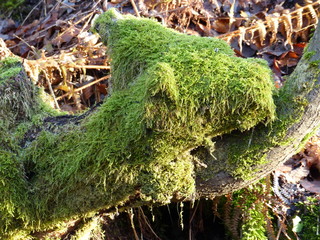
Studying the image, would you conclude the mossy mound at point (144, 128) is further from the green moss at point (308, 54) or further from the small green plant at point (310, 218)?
the small green plant at point (310, 218)

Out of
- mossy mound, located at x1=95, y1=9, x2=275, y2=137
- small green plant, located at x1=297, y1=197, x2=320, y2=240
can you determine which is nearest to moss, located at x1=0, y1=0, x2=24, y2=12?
mossy mound, located at x1=95, y1=9, x2=275, y2=137

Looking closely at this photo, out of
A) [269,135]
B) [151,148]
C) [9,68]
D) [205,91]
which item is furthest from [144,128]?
[9,68]

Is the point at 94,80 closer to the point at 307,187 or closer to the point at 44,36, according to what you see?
the point at 44,36

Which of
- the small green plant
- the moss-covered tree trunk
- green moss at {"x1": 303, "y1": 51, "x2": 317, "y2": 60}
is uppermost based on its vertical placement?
green moss at {"x1": 303, "y1": 51, "x2": 317, "y2": 60}

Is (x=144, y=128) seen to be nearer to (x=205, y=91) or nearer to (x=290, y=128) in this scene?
(x=205, y=91)

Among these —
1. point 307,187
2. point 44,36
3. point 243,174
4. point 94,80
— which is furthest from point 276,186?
point 44,36

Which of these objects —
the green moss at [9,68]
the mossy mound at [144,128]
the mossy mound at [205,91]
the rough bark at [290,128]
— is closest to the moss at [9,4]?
the green moss at [9,68]

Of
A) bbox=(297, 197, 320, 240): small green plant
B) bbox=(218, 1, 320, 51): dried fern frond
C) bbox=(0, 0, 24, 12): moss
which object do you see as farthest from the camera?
bbox=(0, 0, 24, 12): moss

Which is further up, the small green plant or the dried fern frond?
the dried fern frond

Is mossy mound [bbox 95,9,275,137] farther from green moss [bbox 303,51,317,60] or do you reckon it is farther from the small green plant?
the small green plant
